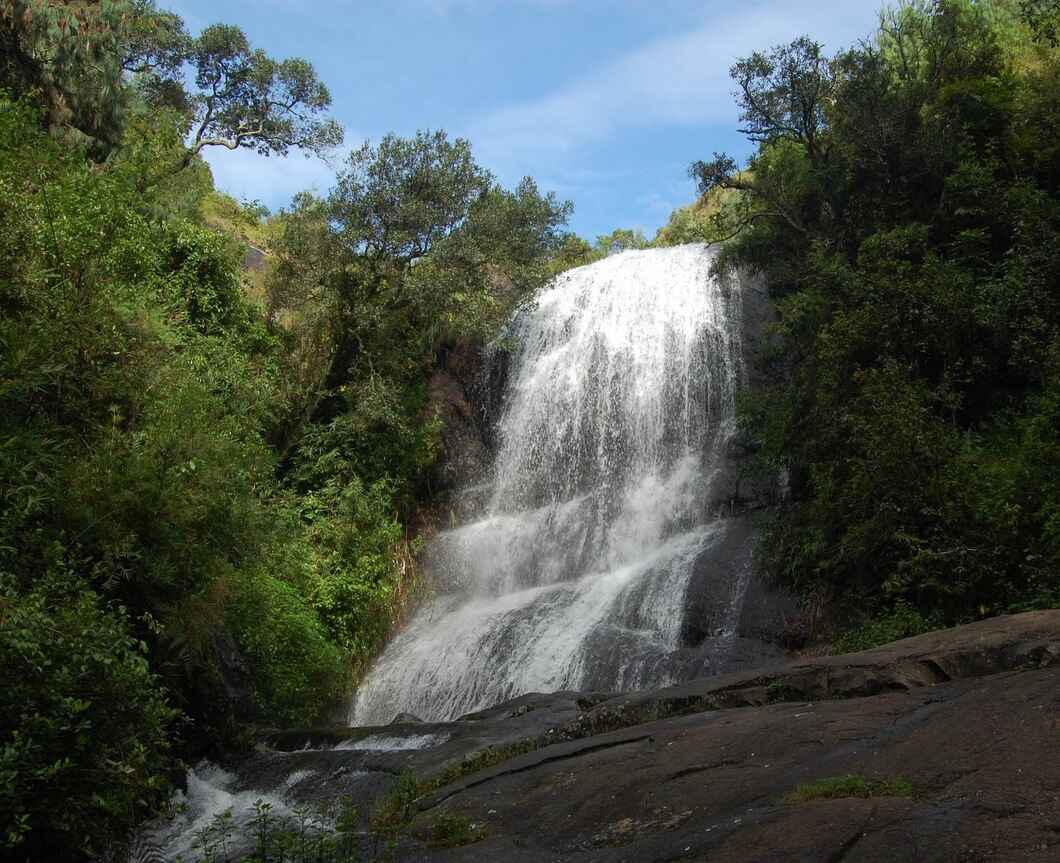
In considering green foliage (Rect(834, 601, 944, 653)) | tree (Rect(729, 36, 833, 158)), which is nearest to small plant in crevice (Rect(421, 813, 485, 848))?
green foliage (Rect(834, 601, 944, 653))

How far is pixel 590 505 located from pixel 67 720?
15131 millimetres

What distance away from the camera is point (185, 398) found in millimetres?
13406

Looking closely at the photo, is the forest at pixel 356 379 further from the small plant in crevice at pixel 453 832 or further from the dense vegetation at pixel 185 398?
the small plant in crevice at pixel 453 832

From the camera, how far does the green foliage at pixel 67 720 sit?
716cm

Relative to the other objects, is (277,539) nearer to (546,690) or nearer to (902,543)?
(546,690)

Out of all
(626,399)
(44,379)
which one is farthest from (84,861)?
(626,399)

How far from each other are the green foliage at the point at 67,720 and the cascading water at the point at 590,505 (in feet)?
28.8

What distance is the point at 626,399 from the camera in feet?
77.8

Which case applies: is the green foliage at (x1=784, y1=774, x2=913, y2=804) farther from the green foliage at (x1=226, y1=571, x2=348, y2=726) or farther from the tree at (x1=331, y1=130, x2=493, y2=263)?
the tree at (x1=331, y1=130, x2=493, y2=263)

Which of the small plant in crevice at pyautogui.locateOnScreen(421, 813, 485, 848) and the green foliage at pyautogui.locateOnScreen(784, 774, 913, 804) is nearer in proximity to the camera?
the green foliage at pyautogui.locateOnScreen(784, 774, 913, 804)

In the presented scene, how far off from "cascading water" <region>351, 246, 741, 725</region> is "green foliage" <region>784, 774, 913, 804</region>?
9.81 metres

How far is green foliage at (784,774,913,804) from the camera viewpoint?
4.99 metres

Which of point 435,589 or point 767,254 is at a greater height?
point 767,254

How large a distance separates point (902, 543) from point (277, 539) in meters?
10.7
